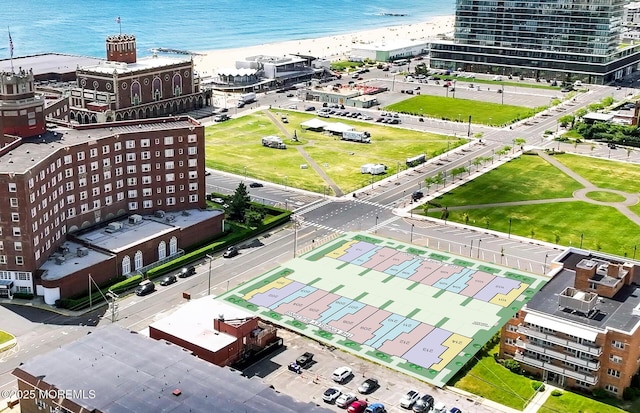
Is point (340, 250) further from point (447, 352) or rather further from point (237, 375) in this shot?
point (237, 375)

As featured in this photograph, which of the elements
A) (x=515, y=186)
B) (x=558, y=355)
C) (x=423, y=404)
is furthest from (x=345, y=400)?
(x=515, y=186)

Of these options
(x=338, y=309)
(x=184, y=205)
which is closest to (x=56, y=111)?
(x=184, y=205)

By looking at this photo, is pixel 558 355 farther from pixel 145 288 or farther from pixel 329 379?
pixel 145 288

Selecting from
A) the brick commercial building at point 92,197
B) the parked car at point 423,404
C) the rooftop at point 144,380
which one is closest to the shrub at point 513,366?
the parked car at point 423,404

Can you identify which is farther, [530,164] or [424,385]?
[530,164]

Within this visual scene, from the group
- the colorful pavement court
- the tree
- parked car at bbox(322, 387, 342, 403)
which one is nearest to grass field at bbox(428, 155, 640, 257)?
the colorful pavement court

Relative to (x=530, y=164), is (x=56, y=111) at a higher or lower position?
higher

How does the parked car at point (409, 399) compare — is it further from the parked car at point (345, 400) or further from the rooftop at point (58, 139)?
the rooftop at point (58, 139)
